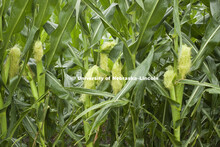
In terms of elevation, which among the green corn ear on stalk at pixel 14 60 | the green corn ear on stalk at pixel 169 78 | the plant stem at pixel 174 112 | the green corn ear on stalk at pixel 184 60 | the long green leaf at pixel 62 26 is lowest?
the plant stem at pixel 174 112

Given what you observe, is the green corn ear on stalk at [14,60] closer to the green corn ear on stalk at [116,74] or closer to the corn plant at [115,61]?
the corn plant at [115,61]

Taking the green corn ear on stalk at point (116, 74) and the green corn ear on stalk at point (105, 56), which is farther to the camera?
the green corn ear on stalk at point (105, 56)

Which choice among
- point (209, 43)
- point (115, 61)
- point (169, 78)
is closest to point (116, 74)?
point (115, 61)

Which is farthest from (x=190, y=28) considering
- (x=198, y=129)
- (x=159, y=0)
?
(x=198, y=129)

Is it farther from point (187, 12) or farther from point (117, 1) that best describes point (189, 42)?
point (117, 1)

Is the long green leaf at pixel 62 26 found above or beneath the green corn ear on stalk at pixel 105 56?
above

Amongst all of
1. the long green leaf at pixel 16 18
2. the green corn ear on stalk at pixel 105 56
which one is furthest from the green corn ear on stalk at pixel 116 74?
the long green leaf at pixel 16 18

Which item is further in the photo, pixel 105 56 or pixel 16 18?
pixel 105 56

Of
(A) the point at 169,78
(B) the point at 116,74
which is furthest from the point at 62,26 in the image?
(A) the point at 169,78

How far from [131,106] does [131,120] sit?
11 cm

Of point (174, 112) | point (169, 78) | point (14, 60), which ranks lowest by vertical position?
point (174, 112)

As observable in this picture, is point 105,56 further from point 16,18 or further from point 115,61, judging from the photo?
point 16,18

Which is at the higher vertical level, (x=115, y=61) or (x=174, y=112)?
(x=115, y=61)

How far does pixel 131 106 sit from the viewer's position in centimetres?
92
